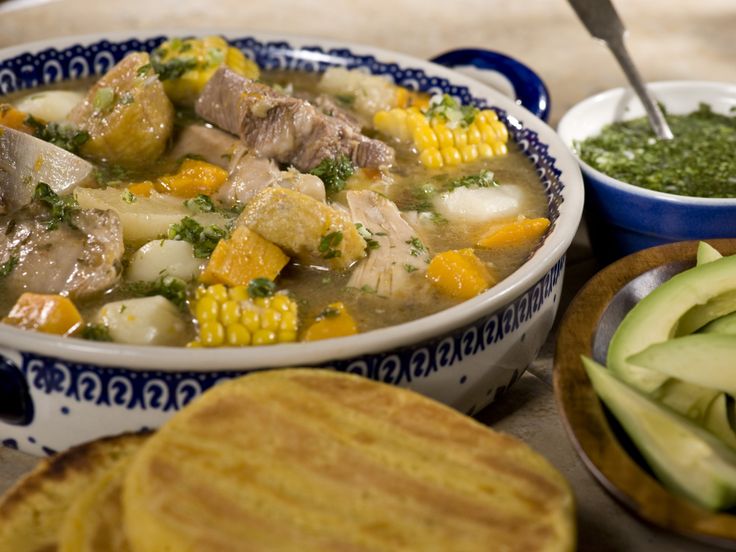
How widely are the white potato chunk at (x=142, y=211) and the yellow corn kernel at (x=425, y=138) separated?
93 centimetres

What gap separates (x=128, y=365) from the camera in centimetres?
223

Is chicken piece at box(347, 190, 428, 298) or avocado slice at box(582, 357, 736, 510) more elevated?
chicken piece at box(347, 190, 428, 298)

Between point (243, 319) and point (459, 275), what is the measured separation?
0.67 meters

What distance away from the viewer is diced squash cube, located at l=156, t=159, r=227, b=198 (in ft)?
10.8

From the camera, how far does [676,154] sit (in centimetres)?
381

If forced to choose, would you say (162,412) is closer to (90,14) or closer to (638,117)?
(638,117)

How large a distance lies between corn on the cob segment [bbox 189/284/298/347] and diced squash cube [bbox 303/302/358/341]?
49 millimetres

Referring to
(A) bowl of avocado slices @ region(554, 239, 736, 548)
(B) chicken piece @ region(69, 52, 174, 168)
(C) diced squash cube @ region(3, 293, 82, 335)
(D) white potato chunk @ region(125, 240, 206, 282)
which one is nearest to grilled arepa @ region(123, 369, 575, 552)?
(A) bowl of avocado slices @ region(554, 239, 736, 548)

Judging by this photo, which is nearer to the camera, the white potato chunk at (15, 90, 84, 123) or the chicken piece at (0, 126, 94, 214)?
the chicken piece at (0, 126, 94, 214)

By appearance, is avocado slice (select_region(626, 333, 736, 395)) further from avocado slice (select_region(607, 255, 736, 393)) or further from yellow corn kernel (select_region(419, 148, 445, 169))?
yellow corn kernel (select_region(419, 148, 445, 169))

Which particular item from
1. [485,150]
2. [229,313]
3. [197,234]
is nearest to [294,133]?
[197,234]

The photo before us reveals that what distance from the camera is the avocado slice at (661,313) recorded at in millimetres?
2348

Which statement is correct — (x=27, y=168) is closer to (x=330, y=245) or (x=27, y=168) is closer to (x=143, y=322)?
(x=143, y=322)

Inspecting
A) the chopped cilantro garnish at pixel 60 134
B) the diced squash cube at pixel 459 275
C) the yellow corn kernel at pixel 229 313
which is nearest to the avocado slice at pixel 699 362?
the diced squash cube at pixel 459 275
